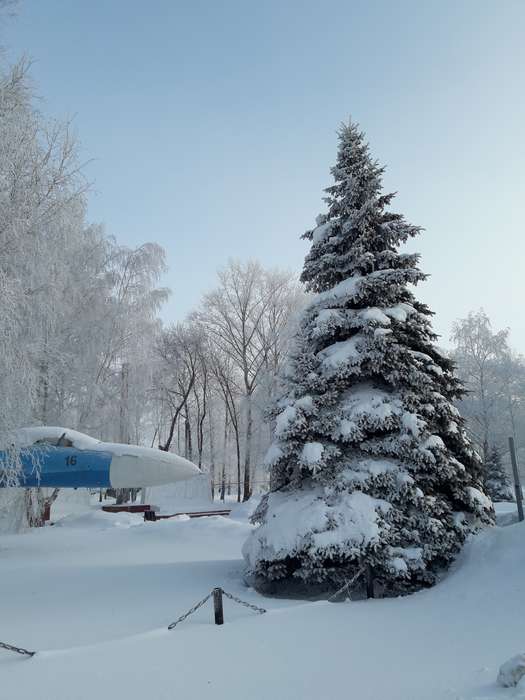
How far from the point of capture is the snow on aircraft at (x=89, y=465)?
40.5 feet

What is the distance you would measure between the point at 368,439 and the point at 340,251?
3591 mm

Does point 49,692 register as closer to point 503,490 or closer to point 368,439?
point 368,439

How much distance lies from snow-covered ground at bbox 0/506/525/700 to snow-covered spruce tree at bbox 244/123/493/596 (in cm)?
62

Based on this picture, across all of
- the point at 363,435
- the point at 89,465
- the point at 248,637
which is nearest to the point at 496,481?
the point at 363,435

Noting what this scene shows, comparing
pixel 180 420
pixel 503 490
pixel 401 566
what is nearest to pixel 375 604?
pixel 401 566

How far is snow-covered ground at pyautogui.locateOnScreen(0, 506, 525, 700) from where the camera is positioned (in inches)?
162

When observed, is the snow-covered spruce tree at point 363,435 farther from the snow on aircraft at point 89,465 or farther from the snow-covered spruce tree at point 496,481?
the snow-covered spruce tree at point 496,481

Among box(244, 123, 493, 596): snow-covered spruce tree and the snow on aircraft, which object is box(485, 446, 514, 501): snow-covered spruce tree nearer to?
box(244, 123, 493, 596): snow-covered spruce tree

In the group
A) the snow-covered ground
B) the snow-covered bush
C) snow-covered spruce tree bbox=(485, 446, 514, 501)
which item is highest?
snow-covered spruce tree bbox=(485, 446, 514, 501)

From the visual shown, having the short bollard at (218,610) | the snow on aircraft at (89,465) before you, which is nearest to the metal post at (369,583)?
the short bollard at (218,610)

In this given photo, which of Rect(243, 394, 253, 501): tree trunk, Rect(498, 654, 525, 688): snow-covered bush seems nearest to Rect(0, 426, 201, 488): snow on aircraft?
Rect(498, 654, 525, 688): snow-covered bush

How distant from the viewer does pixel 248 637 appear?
547 centimetres

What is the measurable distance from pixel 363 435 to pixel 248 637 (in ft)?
11.7

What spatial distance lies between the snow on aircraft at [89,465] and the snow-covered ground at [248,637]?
2.57 meters
